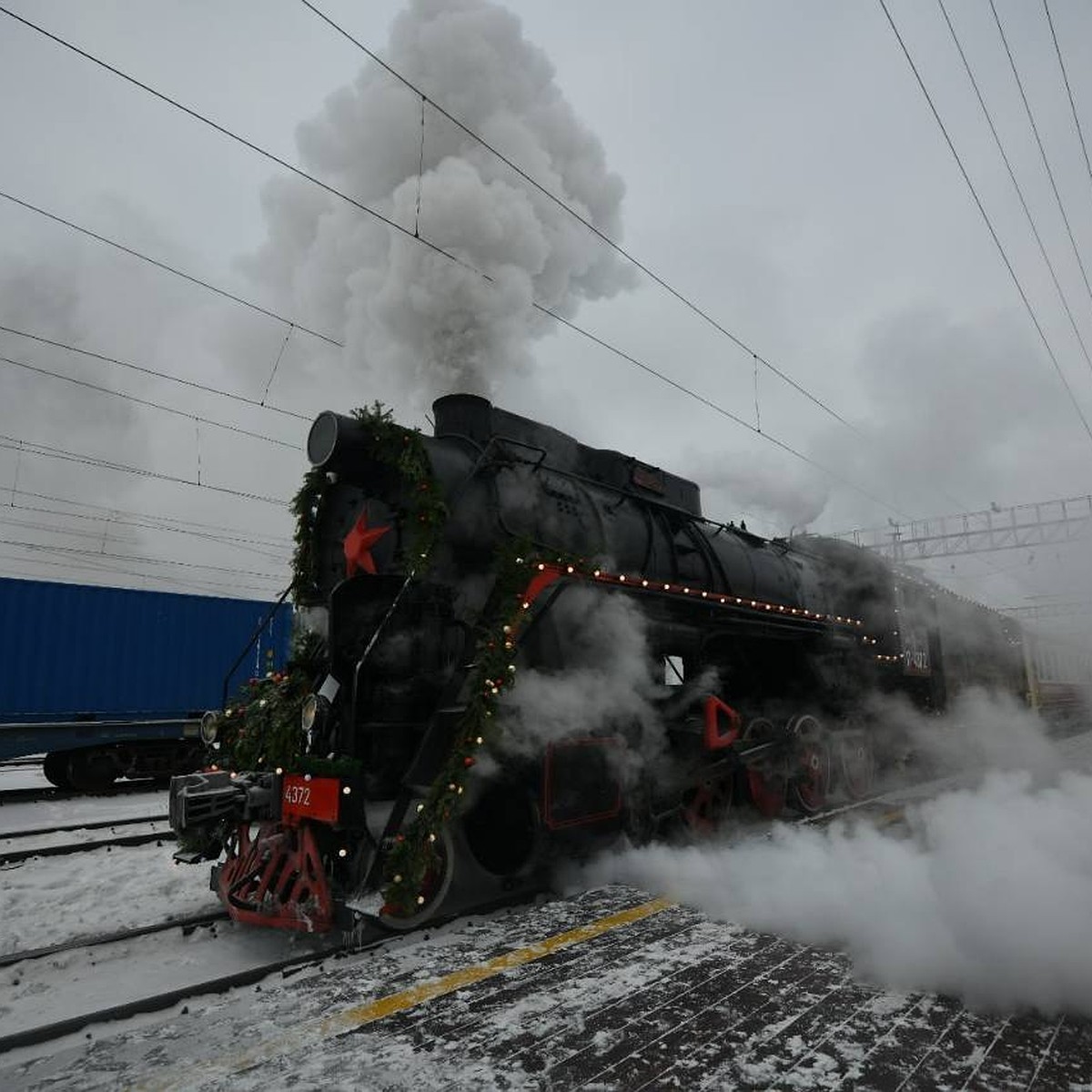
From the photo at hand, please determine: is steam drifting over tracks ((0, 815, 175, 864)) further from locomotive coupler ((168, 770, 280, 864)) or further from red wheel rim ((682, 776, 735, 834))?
red wheel rim ((682, 776, 735, 834))

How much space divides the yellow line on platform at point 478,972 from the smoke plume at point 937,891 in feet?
1.77

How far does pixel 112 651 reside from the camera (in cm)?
1077

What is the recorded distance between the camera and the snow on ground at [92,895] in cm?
442

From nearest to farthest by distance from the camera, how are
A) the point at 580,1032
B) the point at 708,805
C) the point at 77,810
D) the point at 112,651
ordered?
the point at 580,1032
the point at 708,805
the point at 77,810
the point at 112,651

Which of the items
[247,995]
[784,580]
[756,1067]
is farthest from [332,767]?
[784,580]

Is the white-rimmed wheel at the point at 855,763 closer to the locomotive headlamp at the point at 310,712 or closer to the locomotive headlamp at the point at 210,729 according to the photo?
the locomotive headlamp at the point at 310,712

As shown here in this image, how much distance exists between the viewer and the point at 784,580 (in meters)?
7.86

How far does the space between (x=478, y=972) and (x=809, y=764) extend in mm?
4851

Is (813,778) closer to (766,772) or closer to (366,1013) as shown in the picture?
(766,772)

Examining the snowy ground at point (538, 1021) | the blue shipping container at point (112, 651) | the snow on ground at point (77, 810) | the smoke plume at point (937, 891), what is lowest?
the snow on ground at point (77, 810)

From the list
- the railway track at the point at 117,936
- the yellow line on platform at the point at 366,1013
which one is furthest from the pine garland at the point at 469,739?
the railway track at the point at 117,936

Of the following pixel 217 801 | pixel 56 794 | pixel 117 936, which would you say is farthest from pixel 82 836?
pixel 217 801

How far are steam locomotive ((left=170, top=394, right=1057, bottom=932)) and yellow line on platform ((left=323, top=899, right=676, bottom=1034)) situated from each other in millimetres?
483

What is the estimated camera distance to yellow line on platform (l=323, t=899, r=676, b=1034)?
116 inches
